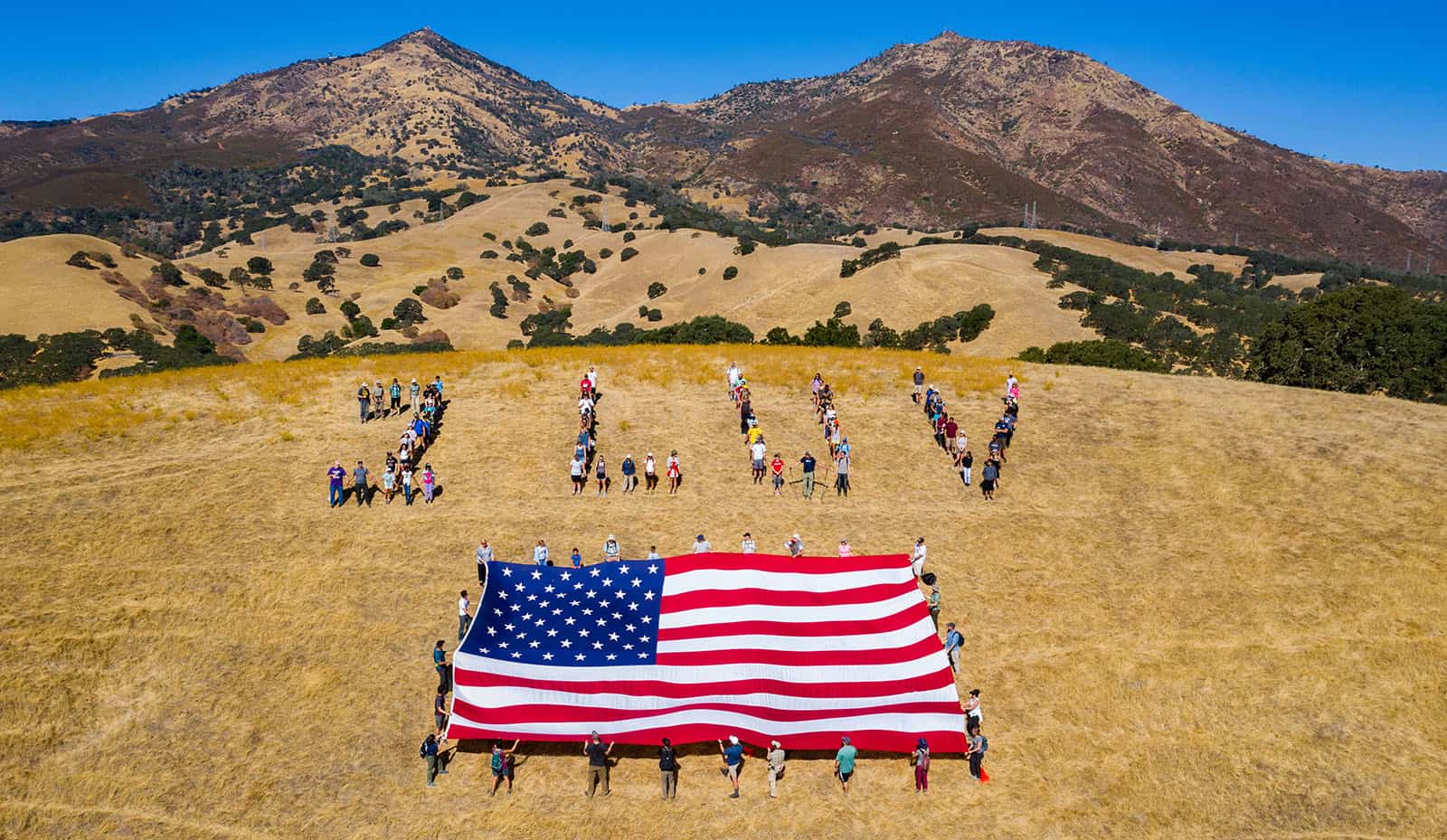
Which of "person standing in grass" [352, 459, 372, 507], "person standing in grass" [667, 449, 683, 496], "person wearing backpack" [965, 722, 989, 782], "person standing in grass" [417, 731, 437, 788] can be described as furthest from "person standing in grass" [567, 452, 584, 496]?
"person wearing backpack" [965, 722, 989, 782]

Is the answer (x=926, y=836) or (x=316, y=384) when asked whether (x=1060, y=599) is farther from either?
(x=316, y=384)

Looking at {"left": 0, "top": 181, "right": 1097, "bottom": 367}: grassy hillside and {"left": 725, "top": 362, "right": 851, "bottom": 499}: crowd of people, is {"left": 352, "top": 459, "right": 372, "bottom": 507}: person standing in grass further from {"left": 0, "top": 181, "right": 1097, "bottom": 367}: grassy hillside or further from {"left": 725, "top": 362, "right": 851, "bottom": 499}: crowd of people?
{"left": 0, "top": 181, "right": 1097, "bottom": 367}: grassy hillside

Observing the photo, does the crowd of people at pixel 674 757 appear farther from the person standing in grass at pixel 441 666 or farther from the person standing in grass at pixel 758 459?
the person standing in grass at pixel 758 459

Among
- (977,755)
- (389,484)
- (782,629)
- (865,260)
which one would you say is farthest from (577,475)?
(865,260)

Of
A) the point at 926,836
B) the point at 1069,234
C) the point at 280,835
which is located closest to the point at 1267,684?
the point at 926,836

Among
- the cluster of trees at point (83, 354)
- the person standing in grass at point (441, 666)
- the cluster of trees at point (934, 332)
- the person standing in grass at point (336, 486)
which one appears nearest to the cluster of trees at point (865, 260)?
the cluster of trees at point (934, 332)

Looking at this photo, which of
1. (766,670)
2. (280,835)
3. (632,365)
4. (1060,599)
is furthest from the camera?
(632,365)
